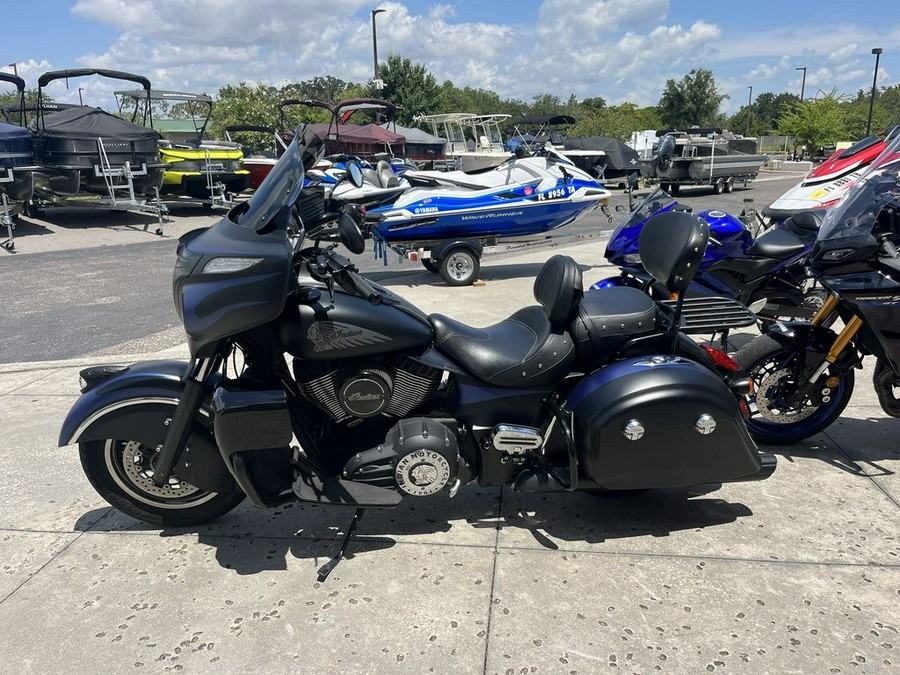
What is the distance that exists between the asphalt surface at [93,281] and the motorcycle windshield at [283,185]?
3.71 m

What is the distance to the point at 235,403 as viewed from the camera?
262 centimetres

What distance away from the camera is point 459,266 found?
853 centimetres

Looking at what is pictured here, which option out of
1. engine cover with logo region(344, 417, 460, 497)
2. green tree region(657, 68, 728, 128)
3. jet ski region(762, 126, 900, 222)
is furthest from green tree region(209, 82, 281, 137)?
green tree region(657, 68, 728, 128)

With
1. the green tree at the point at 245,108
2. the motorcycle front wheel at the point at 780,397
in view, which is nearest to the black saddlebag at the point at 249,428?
the motorcycle front wheel at the point at 780,397

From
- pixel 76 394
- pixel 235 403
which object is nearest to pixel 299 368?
pixel 235 403

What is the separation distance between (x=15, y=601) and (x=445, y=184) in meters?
7.09

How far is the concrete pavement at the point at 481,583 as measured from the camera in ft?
7.79

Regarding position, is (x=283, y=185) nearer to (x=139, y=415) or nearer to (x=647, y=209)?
(x=139, y=415)

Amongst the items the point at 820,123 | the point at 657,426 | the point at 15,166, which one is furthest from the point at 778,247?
the point at 820,123

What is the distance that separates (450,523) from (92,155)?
45.5 feet

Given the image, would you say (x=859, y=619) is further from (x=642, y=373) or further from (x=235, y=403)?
(x=235, y=403)

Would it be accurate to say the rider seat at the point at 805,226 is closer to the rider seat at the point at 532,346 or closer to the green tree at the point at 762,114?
the rider seat at the point at 532,346

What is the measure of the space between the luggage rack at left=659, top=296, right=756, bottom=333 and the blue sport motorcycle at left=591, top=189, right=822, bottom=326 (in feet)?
5.20

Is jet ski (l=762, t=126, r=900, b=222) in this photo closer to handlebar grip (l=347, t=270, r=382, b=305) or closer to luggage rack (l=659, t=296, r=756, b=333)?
luggage rack (l=659, t=296, r=756, b=333)
